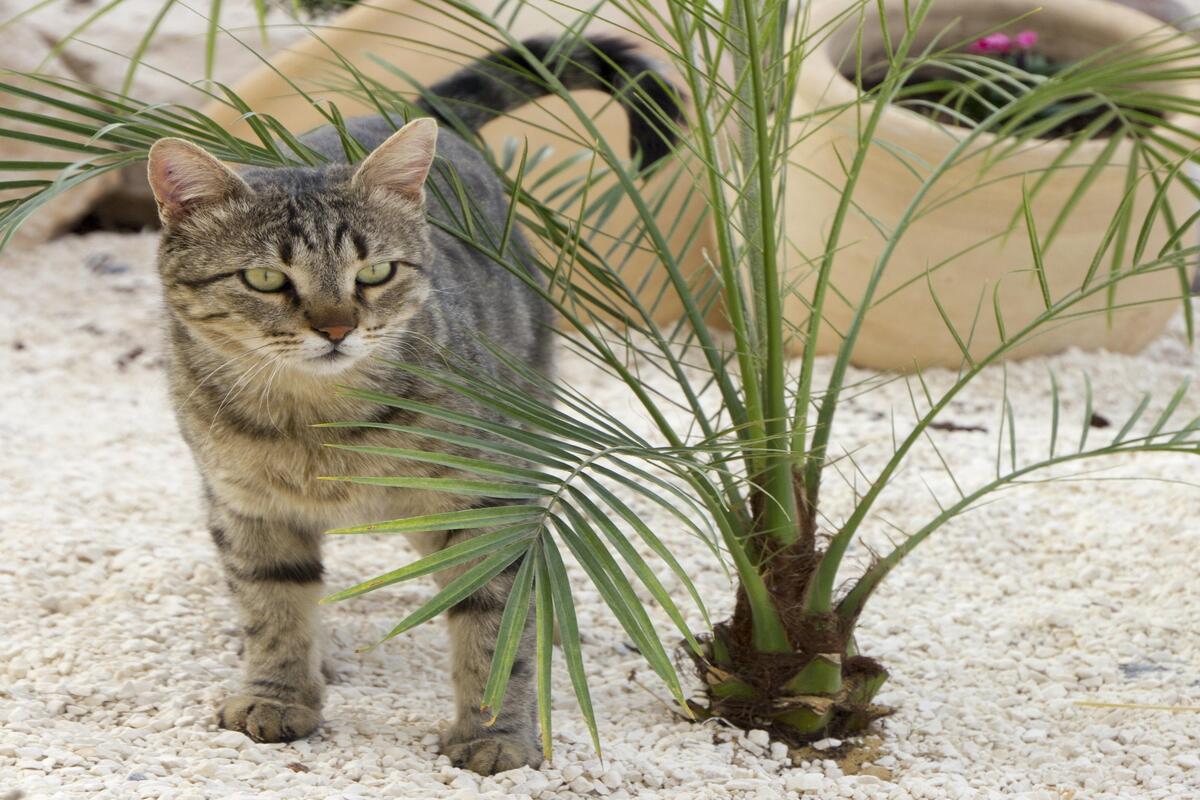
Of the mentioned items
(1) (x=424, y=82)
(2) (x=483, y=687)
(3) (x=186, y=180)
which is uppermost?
(1) (x=424, y=82)

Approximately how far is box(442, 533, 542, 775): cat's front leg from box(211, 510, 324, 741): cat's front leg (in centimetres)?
26

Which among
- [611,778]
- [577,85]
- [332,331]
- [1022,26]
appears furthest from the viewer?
[1022,26]

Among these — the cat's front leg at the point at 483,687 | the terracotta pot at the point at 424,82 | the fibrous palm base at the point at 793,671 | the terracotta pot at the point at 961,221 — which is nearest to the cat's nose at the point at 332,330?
the cat's front leg at the point at 483,687

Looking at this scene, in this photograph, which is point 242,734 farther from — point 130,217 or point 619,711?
point 130,217

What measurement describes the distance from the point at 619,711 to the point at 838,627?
0.42 metres

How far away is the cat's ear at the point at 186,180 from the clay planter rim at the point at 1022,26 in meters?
1.56

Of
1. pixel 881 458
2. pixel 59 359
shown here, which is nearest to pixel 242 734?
pixel 881 458

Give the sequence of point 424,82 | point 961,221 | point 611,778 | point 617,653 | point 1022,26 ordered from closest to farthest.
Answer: point 611,778 < point 617,653 < point 961,221 < point 424,82 < point 1022,26

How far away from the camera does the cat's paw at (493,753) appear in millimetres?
1920

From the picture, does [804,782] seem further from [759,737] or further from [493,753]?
[493,753]

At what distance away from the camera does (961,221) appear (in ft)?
11.2

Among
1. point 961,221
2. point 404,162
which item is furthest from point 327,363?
point 961,221

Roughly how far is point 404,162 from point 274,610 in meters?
0.78

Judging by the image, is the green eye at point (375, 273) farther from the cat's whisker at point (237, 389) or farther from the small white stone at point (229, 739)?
the small white stone at point (229, 739)
